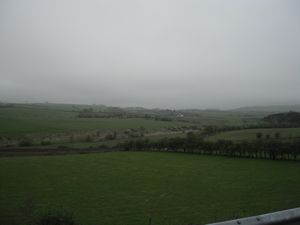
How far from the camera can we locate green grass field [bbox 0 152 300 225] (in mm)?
24688

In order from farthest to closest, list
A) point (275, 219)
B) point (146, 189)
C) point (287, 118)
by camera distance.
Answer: point (287, 118), point (146, 189), point (275, 219)

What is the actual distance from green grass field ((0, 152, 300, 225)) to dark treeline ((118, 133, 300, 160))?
5840 millimetres

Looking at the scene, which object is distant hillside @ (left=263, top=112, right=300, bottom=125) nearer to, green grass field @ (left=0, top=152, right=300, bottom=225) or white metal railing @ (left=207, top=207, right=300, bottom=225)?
green grass field @ (left=0, top=152, right=300, bottom=225)

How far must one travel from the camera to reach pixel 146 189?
114 feet

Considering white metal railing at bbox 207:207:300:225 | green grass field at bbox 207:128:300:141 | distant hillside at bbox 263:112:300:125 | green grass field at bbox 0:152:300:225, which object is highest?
white metal railing at bbox 207:207:300:225

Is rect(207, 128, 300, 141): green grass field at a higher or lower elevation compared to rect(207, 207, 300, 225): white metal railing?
lower

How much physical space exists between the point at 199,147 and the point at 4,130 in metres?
60.9

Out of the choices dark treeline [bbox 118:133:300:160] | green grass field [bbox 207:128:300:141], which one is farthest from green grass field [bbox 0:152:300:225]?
green grass field [bbox 207:128:300:141]

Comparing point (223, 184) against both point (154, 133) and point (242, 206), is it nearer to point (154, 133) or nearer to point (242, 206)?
point (242, 206)

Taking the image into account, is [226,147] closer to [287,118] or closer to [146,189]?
[146,189]

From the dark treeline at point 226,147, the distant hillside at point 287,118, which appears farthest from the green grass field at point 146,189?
the distant hillside at point 287,118

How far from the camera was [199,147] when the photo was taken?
241ft

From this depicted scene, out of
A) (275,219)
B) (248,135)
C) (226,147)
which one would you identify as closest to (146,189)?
(275,219)

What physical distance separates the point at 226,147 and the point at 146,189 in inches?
Result: 1564
